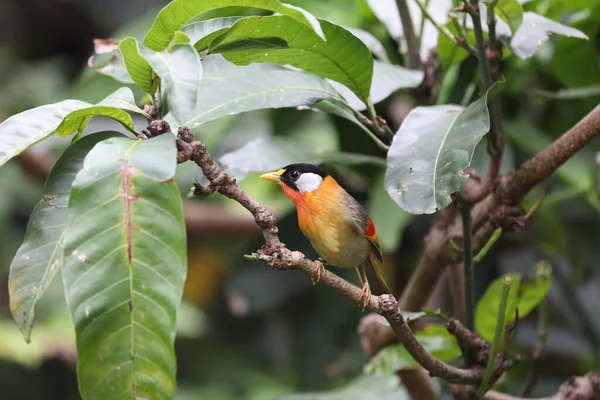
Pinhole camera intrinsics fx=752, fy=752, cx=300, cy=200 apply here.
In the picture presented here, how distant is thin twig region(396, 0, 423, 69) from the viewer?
1.33 meters

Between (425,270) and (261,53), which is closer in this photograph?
(261,53)

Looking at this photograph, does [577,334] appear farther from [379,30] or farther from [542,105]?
[379,30]

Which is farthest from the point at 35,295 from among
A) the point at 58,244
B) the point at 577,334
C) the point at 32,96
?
the point at 32,96

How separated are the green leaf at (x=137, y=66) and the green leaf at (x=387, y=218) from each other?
2.80ft

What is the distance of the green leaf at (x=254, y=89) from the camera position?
3.46 feet

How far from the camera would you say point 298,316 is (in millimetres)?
2389

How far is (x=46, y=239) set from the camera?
827mm

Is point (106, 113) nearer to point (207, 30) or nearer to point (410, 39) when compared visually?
point (207, 30)

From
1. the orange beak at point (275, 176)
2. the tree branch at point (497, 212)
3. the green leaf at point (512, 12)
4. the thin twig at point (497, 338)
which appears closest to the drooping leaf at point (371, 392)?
the tree branch at point (497, 212)

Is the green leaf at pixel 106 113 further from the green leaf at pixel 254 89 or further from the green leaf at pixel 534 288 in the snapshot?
the green leaf at pixel 534 288

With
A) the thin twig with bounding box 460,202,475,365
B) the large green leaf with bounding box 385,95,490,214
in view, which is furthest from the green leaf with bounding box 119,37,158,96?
the thin twig with bounding box 460,202,475,365

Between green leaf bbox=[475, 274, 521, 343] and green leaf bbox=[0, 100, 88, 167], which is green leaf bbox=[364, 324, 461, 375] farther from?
green leaf bbox=[0, 100, 88, 167]

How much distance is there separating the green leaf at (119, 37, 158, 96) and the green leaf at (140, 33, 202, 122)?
0.08ft

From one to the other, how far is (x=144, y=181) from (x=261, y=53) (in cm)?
36
